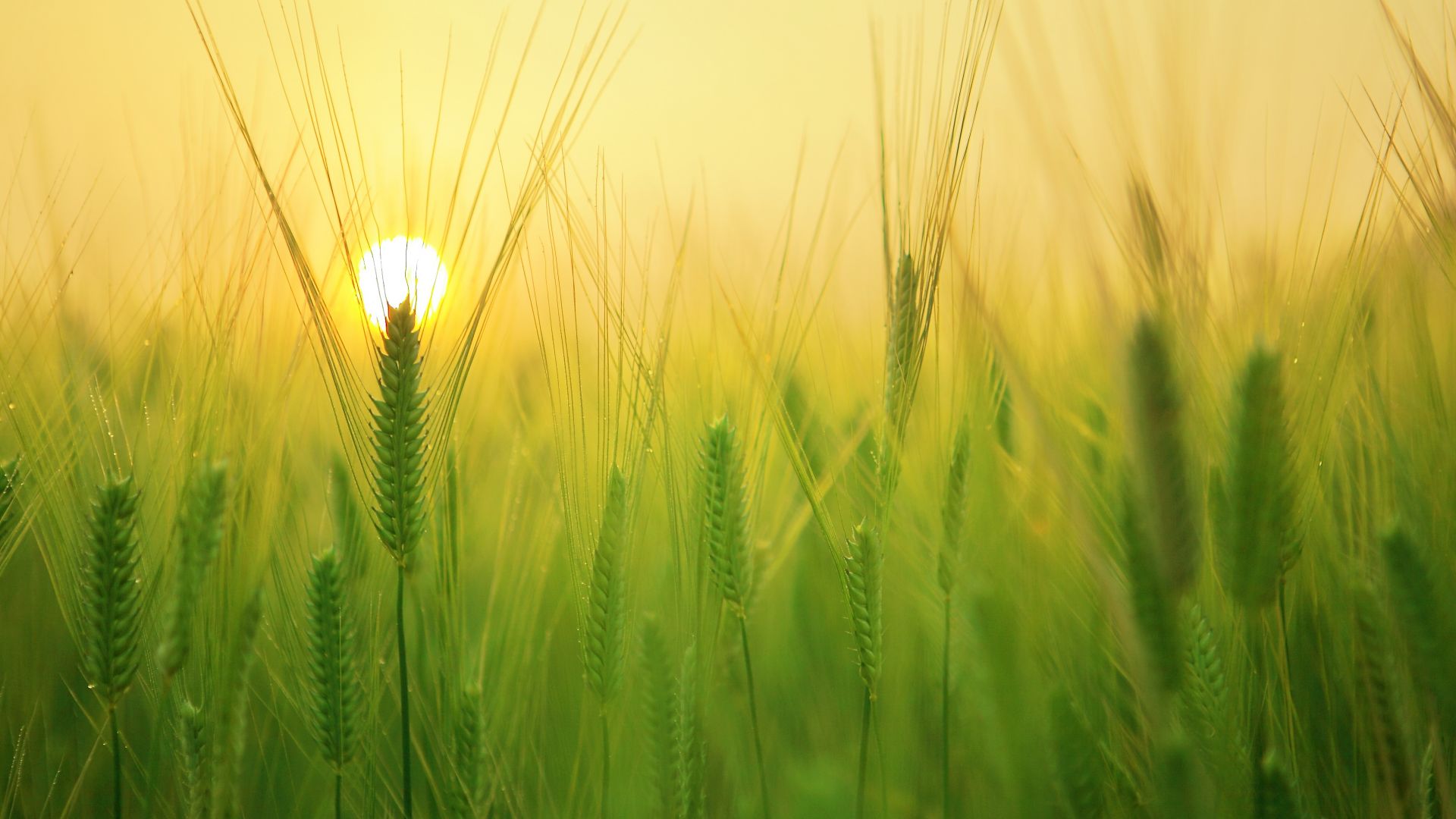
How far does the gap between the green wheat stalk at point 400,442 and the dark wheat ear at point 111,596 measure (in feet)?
0.81

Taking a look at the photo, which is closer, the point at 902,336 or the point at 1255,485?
the point at 1255,485

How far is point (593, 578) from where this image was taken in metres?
0.89

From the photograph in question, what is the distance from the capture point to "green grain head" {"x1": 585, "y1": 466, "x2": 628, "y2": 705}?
89cm

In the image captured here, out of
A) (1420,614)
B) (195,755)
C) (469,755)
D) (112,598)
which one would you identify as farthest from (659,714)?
(1420,614)

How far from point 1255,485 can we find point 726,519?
1.73 feet

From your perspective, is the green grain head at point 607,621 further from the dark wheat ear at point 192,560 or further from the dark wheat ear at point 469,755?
the dark wheat ear at point 192,560

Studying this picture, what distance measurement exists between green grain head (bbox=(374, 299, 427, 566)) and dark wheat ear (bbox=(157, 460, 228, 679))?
152 mm

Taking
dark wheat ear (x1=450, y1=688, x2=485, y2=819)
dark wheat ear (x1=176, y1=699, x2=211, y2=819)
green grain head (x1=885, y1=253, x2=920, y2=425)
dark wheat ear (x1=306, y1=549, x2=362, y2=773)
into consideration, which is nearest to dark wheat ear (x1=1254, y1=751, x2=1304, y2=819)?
green grain head (x1=885, y1=253, x2=920, y2=425)

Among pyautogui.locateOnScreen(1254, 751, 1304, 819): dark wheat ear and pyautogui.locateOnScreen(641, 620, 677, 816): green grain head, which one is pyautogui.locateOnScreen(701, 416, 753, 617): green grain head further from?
pyautogui.locateOnScreen(1254, 751, 1304, 819): dark wheat ear

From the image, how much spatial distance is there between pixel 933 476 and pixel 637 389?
0.40 m

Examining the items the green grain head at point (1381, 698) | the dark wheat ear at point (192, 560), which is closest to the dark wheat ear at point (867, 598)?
the green grain head at point (1381, 698)

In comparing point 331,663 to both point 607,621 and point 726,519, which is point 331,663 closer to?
point 607,621

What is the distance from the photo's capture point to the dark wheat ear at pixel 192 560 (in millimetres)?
808

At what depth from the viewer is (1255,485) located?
74cm
